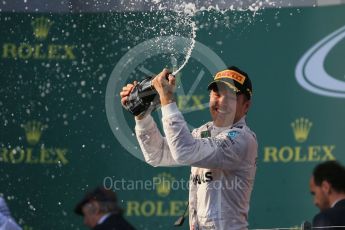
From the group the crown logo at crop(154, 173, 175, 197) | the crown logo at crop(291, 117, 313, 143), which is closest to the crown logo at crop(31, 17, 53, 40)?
the crown logo at crop(154, 173, 175, 197)

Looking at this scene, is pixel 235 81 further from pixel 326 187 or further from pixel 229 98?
pixel 326 187

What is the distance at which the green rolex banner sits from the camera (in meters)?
5.60

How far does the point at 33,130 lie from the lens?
5.74 m

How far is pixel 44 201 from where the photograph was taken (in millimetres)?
5773

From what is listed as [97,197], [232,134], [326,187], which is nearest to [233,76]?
[232,134]

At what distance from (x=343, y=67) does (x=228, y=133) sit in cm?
191

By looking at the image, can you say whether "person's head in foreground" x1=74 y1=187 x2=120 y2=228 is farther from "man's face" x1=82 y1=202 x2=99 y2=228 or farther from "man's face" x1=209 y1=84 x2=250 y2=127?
"man's face" x1=209 y1=84 x2=250 y2=127

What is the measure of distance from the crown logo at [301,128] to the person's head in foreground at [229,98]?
5.37ft

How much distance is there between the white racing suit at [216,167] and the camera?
12.1 ft

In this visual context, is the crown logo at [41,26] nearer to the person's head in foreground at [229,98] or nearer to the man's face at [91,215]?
the man's face at [91,215]

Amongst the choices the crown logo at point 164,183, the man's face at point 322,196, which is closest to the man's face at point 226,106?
the man's face at point 322,196

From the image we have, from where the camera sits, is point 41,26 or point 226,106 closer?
point 226,106

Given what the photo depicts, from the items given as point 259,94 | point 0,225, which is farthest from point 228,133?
point 259,94

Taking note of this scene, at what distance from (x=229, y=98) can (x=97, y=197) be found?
4.93 ft
